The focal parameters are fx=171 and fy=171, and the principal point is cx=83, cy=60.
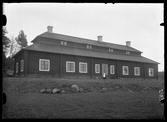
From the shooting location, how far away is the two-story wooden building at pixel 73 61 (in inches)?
965

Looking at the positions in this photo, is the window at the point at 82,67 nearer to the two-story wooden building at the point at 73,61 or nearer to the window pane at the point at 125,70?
the two-story wooden building at the point at 73,61

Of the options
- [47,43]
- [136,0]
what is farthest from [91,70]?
[136,0]

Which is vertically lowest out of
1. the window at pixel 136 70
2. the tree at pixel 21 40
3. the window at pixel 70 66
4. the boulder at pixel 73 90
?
the boulder at pixel 73 90

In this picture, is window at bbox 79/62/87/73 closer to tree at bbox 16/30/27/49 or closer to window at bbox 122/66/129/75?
window at bbox 122/66/129/75

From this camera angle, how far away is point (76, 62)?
2809cm

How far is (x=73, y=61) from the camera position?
27828 mm

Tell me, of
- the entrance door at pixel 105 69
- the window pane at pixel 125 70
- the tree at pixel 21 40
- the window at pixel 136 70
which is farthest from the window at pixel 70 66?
the tree at pixel 21 40

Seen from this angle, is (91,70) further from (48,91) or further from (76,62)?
(48,91)

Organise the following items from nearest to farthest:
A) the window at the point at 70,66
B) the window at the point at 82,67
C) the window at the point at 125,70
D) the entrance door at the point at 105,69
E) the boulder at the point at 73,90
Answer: the boulder at the point at 73,90 → the window at the point at 70,66 → the window at the point at 82,67 → the entrance door at the point at 105,69 → the window at the point at 125,70

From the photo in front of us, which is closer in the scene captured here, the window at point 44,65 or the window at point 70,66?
the window at point 44,65

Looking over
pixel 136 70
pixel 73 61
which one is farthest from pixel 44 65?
pixel 136 70

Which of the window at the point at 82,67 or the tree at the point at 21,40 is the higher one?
the tree at the point at 21,40

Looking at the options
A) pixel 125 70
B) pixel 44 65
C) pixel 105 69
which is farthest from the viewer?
pixel 125 70

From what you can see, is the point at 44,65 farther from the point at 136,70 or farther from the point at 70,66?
the point at 136,70
